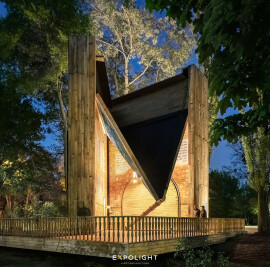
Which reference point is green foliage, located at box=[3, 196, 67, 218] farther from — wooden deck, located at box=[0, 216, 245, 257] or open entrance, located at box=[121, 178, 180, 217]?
wooden deck, located at box=[0, 216, 245, 257]

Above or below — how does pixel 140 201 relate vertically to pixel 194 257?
above

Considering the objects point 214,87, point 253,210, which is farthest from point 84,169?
point 253,210

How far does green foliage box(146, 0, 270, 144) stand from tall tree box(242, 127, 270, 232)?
43.1ft

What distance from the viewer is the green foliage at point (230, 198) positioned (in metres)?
22.8

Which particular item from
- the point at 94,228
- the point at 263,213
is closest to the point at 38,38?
the point at 94,228

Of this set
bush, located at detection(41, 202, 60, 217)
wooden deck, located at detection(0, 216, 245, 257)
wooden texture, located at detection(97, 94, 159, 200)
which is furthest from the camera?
bush, located at detection(41, 202, 60, 217)

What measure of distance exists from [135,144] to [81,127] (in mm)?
3119

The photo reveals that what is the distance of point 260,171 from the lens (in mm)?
16812

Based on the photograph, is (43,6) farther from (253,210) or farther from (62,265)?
(253,210)

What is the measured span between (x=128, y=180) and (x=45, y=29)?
391 inches

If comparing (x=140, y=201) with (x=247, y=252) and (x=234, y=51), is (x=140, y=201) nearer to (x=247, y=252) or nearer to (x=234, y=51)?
(x=247, y=252)

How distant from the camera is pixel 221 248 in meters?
11.3

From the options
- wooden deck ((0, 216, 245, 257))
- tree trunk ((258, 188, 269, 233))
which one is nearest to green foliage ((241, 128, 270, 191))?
tree trunk ((258, 188, 269, 233))

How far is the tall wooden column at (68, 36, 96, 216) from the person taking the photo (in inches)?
440
